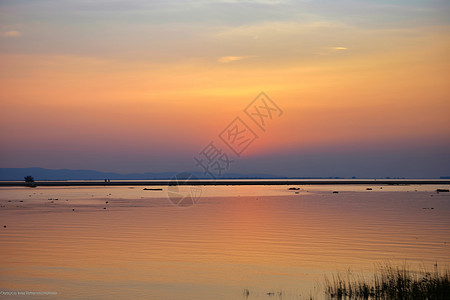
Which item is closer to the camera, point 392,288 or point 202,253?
point 392,288

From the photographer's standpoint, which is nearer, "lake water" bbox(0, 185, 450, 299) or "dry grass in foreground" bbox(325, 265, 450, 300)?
"dry grass in foreground" bbox(325, 265, 450, 300)

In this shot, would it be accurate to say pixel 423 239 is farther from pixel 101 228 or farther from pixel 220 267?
pixel 101 228

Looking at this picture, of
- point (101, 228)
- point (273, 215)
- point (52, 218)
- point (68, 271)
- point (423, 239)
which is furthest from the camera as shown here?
point (273, 215)

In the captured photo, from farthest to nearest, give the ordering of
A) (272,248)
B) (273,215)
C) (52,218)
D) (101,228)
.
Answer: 1. (273,215)
2. (52,218)
3. (101,228)
4. (272,248)

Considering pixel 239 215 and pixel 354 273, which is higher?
pixel 239 215

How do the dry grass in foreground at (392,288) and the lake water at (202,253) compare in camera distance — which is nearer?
the dry grass in foreground at (392,288)

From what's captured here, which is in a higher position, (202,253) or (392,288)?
(202,253)

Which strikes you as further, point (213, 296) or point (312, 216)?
point (312, 216)

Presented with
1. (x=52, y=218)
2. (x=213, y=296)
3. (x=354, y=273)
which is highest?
(x=52, y=218)

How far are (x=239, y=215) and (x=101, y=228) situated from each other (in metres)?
17.1

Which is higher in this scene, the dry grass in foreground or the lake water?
the lake water

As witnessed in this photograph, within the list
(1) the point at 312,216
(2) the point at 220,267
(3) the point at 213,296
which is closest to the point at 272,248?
(2) the point at 220,267

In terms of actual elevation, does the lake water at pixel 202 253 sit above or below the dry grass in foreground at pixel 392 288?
above

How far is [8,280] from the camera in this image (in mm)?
23875
